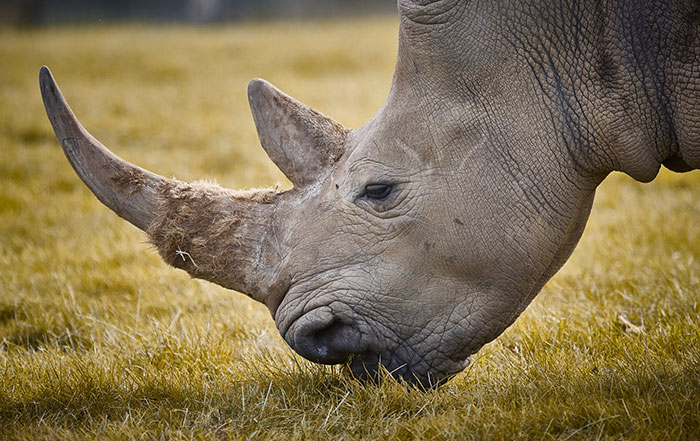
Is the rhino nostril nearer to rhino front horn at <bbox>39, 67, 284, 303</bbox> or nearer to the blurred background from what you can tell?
rhino front horn at <bbox>39, 67, 284, 303</bbox>

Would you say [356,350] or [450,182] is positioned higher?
[450,182]

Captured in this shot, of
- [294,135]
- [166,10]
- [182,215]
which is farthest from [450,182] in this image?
[166,10]

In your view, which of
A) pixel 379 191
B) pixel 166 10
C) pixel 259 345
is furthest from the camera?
pixel 166 10

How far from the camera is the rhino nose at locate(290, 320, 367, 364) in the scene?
3049mm

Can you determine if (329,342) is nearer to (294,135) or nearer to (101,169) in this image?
(294,135)

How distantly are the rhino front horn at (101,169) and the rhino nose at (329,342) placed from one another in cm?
79

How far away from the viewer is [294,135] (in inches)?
128

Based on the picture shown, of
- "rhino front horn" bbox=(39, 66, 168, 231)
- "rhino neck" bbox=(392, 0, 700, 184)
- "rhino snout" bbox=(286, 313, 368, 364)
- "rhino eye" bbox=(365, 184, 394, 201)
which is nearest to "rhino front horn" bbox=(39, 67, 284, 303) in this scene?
"rhino front horn" bbox=(39, 66, 168, 231)

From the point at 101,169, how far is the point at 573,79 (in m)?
1.86

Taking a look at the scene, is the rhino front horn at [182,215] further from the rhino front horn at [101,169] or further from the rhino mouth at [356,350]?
the rhino mouth at [356,350]

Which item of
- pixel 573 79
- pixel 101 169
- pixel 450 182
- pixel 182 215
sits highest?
pixel 573 79

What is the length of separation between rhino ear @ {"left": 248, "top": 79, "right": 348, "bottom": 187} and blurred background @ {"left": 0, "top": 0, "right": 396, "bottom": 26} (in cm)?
2201

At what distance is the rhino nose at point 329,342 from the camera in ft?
10.0

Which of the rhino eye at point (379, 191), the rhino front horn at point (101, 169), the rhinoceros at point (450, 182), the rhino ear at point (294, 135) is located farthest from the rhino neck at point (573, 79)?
the rhino front horn at point (101, 169)
